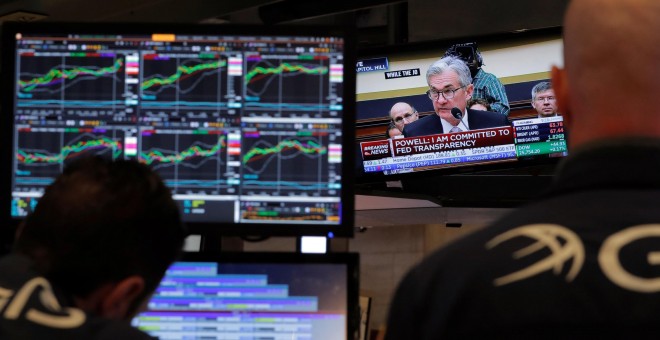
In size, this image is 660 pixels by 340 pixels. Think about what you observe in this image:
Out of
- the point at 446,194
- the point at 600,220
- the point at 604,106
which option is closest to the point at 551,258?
the point at 600,220

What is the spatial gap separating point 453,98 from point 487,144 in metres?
0.29

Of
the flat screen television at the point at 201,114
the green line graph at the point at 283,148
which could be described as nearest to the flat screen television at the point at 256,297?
the flat screen television at the point at 201,114

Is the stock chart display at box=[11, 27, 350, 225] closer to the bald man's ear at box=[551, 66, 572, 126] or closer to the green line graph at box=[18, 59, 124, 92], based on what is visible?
the green line graph at box=[18, 59, 124, 92]

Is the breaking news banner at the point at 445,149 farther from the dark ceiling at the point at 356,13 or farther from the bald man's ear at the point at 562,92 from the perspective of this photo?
the bald man's ear at the point at 562,92

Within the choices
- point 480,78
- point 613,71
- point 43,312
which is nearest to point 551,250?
point 613,71

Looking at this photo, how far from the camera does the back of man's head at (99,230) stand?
5.38ft

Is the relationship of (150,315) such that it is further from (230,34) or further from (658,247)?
(658,247)

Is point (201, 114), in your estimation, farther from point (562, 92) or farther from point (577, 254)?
point (577, 254)

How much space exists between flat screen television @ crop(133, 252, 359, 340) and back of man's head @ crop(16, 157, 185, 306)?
2.01 feet

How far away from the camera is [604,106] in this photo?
1.30m

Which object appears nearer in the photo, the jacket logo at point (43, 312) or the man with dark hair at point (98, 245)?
the jacket logo at point (43, 312)

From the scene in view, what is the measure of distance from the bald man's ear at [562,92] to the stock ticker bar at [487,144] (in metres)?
3.73

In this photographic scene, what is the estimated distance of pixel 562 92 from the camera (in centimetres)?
142

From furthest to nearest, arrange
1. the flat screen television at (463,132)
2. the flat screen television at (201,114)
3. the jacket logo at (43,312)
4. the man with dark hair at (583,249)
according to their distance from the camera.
Result: the flat screen television at (463,132) < the flat screen television at (201,114) < the jacket logo at (43,312) < the man with dark hair at (583,249)
